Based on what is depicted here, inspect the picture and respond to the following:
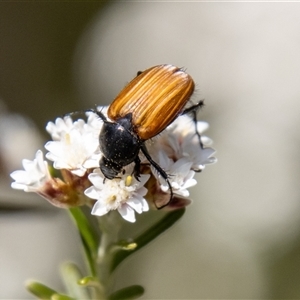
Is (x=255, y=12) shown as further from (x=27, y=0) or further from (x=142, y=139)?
(x=142, y=139)

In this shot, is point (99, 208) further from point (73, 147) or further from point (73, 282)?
point (73, 282)

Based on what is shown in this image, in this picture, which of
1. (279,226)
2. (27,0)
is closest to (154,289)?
(279,226)

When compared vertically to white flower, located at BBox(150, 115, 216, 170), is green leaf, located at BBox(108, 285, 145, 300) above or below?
below

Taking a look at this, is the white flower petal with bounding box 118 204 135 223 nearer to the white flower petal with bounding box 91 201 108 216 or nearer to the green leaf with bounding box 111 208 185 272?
the white flower petal with bounding box 91 201 108 216

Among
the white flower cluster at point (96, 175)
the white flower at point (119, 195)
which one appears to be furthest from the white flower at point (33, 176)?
the white flower at point (119, 195)

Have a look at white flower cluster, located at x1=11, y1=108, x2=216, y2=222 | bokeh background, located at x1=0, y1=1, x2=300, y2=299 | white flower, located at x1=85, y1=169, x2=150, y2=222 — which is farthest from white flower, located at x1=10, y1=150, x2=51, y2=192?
bokeh background, located at x1=0, y1=1, x2=300, y2=299

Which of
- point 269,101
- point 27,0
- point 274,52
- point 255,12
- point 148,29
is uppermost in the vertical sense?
point 27,0

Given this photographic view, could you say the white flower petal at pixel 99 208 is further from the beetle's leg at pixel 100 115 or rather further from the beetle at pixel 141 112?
the beetle's leg at pixel 100 115

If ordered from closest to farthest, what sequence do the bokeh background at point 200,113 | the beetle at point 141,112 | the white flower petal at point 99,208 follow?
the white flower petal at point 99,208 < the beetle at point 141,112 < the bokeh background at point 200,113
